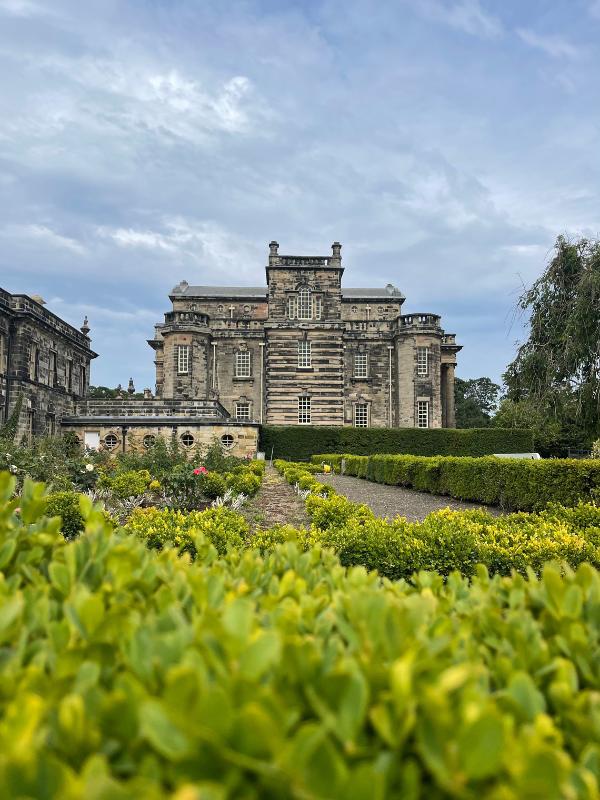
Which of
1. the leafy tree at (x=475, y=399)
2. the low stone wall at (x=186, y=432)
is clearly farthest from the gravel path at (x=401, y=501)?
the leafy tree at (x=475, y=399)

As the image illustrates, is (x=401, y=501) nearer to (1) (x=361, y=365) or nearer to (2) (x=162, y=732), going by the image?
(2) (x=162, y=732)

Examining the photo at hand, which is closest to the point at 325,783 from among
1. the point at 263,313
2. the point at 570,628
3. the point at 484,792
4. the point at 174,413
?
the point at 484,792

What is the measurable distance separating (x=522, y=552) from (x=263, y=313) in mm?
37901

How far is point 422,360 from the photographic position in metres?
37.6

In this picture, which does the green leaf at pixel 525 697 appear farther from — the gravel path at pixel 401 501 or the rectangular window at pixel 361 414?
the rectangular window at pixel 361 414

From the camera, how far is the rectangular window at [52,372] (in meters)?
28.9

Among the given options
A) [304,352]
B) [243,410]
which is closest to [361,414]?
[304,352]

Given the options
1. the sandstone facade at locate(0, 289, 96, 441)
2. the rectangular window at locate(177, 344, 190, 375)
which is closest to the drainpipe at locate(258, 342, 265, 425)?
the rectangular window at locate(177, 344, 190, 375)

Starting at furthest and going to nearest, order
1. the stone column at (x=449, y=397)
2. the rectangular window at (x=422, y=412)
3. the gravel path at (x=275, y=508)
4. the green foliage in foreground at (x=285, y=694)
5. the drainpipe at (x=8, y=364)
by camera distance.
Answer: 1. the stone column at (x=449, y=397)
2. the rectangular window at (x=422, y=412)
3. the drainpipe at (x=8, y=364)
4. the gravel path at (x=275, y=508)
5. the green foliage in foreground at (x=285, y=694)

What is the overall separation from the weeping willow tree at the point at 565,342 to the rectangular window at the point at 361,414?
1838cm

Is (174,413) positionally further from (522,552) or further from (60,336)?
(522,552)

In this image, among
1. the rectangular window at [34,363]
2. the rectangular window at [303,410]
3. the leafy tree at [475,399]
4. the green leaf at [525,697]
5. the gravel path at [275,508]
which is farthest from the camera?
the leafy tree at [475,399]

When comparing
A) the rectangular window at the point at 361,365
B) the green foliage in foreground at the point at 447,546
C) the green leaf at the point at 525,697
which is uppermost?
the rectangular window at the point at 361,365

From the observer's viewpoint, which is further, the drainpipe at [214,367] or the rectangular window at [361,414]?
the rectangular window at [361,414]
